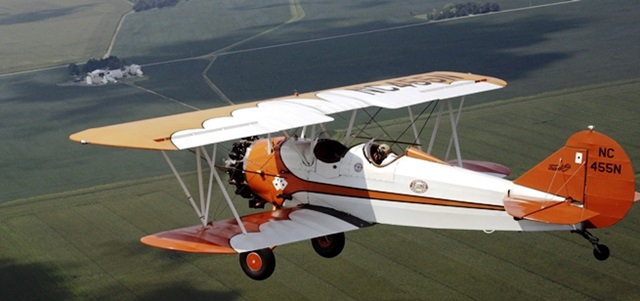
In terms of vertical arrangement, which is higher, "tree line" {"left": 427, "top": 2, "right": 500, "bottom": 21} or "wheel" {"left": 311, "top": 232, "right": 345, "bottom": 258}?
"wheel" {"left": 311, "top": 232, "right": 345, "bottom": 258}

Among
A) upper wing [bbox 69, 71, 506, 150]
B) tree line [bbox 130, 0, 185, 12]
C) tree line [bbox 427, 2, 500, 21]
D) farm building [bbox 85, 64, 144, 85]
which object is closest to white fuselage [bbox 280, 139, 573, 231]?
upper wing [bbox 69, 71, 506, 150]

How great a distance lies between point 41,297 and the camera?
4238 cm

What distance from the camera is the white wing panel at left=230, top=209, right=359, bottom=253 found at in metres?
28.2

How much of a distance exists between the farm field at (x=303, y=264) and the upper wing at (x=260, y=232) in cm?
1093

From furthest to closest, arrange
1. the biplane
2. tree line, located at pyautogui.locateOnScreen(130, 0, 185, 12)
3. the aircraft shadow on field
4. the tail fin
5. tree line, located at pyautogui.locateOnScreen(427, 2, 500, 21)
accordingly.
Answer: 1. tree line, located at pyautogui.locateOnScreen(130, 0, 185, 12)
2. tree line, located at pyautogui.locateOnScreen(427, 2, 500, 21)
3. the aircraft shadow on field
4. the biplane
5. the tail fin

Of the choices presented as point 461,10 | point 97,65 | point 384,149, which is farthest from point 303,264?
point 461,10

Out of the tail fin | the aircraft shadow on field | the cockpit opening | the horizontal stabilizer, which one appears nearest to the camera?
the tail fin

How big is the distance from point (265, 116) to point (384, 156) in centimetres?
342

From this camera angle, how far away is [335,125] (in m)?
70.1

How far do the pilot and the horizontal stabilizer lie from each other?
12.1 feet

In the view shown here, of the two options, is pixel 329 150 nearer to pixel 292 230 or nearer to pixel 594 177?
pixel 292 230

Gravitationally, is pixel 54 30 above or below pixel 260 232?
below

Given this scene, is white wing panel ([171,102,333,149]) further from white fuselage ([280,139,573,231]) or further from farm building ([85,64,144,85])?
farm building ([85,64,144,85])

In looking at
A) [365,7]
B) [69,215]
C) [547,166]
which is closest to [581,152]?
[547,166]
